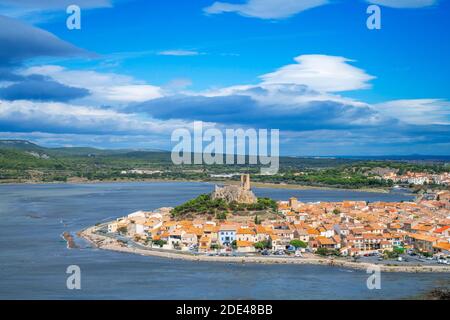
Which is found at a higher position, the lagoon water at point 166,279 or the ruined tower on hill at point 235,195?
the ruined tower on hill at point 235,195

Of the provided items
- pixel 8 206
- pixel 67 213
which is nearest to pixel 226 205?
pixel 67 213

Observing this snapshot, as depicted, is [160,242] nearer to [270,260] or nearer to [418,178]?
[270,260]

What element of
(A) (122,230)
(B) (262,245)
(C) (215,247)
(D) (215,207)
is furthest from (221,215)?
(B) (262,245)

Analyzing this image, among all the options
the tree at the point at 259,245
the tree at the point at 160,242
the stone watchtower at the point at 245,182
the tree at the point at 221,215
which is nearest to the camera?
the tree at the point at 259,245

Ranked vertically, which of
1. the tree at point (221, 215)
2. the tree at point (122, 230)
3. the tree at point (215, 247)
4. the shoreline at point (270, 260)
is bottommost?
the shoreline at point (270, 260)

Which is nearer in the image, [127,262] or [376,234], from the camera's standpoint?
[127,262]

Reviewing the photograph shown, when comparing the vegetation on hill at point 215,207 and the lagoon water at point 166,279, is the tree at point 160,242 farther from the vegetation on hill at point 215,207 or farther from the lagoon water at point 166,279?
the vegetation on hill at point 215,207

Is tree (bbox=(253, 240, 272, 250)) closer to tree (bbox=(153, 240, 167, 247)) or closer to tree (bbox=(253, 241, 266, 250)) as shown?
tree (bbox=(253, 241, 266, 250))

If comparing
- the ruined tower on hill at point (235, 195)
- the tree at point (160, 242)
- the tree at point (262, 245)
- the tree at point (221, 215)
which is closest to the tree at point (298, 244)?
the tree at point (262, 245)

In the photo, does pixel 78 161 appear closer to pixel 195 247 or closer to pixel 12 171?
pixel 12 171
